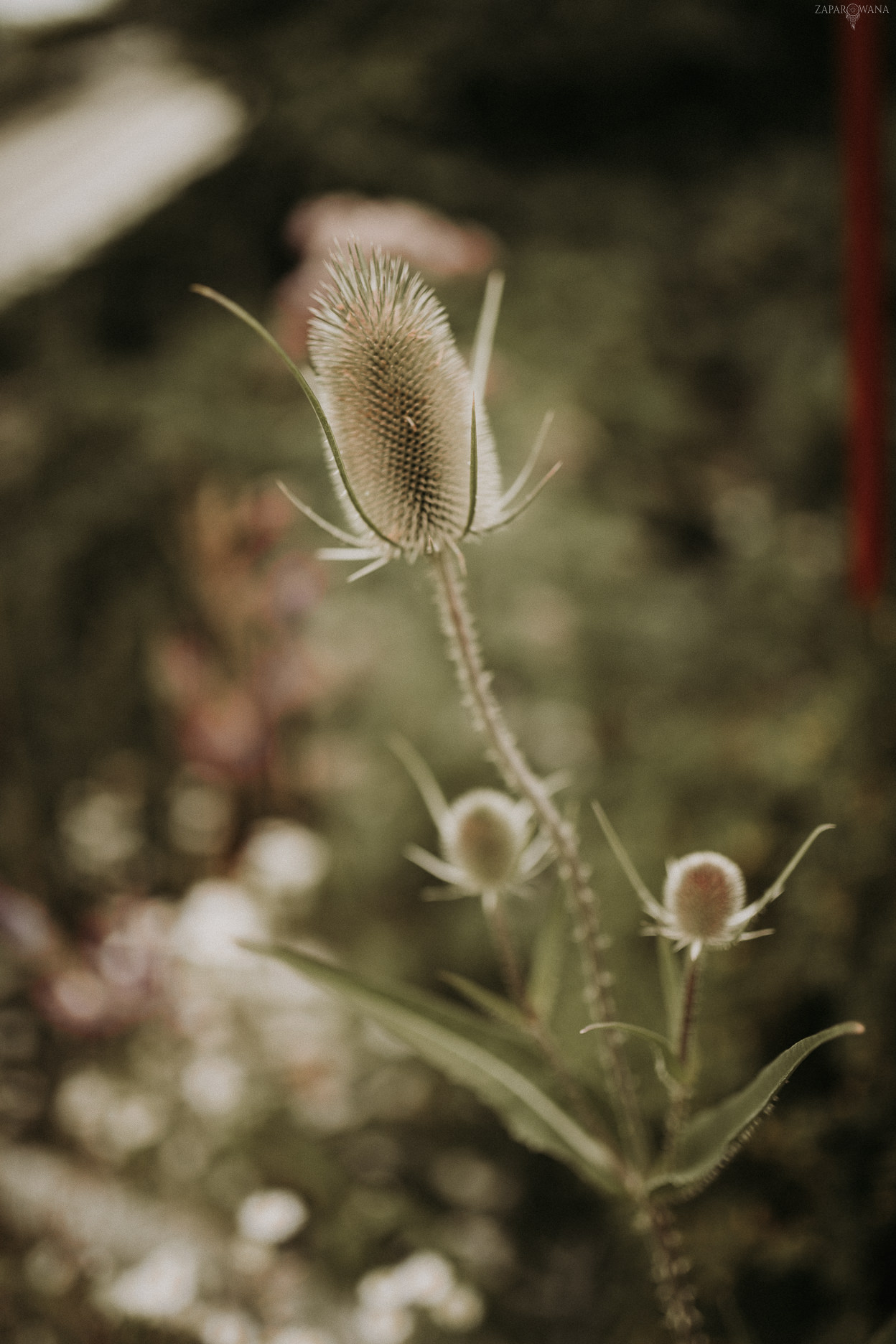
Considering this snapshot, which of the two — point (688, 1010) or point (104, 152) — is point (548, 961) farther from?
point (104, 152)

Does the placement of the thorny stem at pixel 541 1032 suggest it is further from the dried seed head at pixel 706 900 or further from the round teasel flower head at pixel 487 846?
the dried seed head at pixel 706 900

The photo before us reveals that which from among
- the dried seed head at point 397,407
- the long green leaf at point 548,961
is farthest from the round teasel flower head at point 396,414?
the long green leaf at point 548,961

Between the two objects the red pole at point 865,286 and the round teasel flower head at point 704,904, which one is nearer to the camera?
the round teasel flower head at point 704,904

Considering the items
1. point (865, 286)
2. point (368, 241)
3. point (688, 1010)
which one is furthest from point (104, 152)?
point (688, 1010)

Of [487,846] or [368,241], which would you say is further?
[368,241]

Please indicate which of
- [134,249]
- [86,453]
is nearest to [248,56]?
[134,249]

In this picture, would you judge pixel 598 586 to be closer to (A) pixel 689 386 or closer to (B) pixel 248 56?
(A) pixel 689 386
